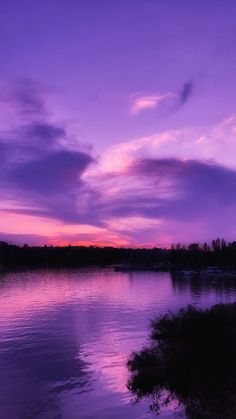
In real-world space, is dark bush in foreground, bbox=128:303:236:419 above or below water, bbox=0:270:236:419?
above

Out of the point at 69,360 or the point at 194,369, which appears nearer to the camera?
the point at 194,369

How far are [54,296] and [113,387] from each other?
3440 inches

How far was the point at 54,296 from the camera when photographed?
117438mm

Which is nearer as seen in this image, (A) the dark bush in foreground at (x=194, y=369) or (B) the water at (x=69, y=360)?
(A) the dark bush in foreground at (x=194, y=369)

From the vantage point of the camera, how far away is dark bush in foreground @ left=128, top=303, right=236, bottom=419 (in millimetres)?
25984

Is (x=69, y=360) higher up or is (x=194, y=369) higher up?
(x=194, y=369)

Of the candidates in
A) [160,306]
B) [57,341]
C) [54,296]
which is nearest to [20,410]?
[57,341]

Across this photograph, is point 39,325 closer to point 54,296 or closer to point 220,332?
point 220,332

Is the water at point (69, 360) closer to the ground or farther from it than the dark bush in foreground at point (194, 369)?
closer to the ground

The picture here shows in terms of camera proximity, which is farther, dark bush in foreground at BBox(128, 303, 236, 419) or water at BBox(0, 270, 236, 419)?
water at BBox(0, 270, 236, 419)

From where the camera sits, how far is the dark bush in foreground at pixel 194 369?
25984 mm

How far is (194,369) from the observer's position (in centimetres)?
3167

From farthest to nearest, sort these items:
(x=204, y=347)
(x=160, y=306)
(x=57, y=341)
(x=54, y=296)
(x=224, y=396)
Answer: (x=54, y=296)
(x=160, y=306)
(x=57, y=341)
(x=204, y=347)
(x=224, y=396)

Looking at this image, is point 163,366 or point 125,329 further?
point 125,329
